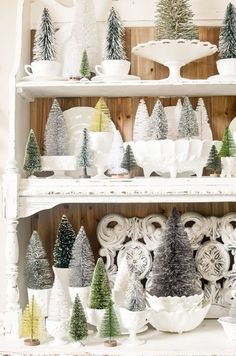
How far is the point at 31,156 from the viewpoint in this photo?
196 cm

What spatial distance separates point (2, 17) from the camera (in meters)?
2.21

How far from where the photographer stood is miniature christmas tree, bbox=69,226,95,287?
1.96m

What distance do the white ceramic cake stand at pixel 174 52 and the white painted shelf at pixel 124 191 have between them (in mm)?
334

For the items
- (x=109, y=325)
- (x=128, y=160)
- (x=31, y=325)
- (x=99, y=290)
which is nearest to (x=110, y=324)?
(x=109, y=325)

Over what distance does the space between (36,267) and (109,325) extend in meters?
0.32

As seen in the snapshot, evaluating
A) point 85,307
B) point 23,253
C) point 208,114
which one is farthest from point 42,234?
point 208,114

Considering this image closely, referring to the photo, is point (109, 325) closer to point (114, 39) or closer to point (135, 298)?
point (135, 298)

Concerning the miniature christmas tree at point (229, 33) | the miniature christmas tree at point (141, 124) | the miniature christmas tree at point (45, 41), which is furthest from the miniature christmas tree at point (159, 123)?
the miniature christmas tree at point (45, 41)

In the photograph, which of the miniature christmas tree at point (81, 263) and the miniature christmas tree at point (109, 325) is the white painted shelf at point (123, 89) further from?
the miniature christmas tree at point (109, 325)

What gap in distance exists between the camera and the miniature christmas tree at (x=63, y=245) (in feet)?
6.63

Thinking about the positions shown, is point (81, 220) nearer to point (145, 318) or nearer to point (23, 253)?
point (23, 253)

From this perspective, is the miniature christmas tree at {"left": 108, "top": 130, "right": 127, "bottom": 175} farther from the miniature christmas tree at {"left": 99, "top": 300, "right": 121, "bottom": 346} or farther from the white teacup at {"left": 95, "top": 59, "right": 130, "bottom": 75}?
the miniature christmas tree at {"left": 99, "top": 300, "right": 121, "bottom": 346}

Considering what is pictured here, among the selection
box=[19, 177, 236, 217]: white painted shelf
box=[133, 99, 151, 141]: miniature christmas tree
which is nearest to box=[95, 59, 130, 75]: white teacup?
box=[133, 99, 151, 141]: miniature christmas tree

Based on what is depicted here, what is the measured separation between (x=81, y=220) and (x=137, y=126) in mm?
379
